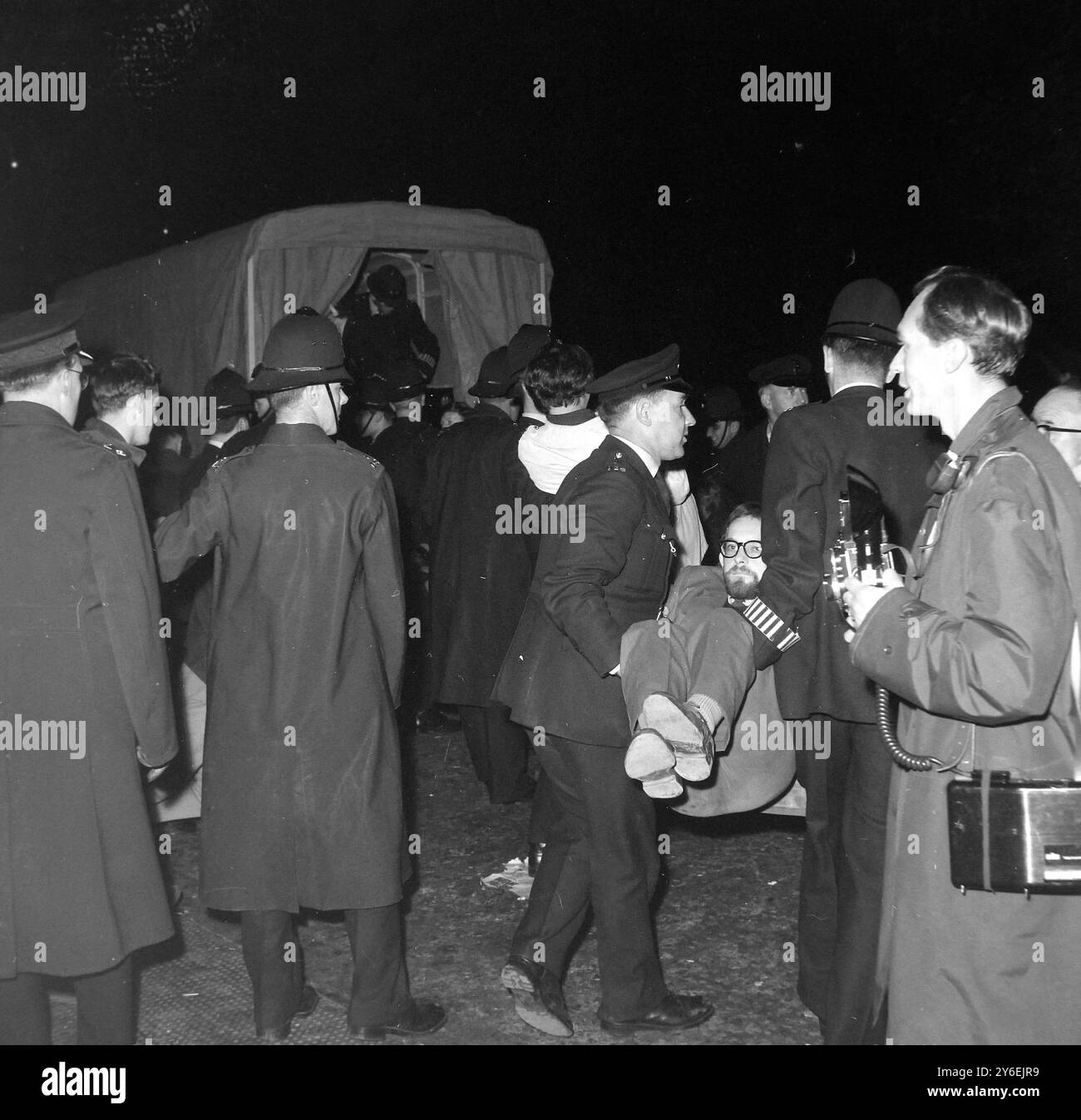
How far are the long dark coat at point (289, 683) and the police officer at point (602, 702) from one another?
51 cm

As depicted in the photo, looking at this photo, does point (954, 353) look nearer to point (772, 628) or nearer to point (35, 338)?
point (772, 628)

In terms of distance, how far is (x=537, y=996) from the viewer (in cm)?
371

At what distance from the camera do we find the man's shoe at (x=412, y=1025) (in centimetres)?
363

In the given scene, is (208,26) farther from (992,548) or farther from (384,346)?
(992,548)

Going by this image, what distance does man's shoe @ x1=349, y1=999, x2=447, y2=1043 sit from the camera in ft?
11.9

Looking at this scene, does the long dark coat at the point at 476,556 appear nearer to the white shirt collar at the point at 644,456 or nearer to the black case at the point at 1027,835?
the white shirt collar at the point at 644,456

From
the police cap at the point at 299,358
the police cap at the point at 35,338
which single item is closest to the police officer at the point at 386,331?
the police cap at the point at 299,358

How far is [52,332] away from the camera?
10.3 feet

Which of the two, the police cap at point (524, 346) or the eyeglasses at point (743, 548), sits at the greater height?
the police cap at point (524, 346)

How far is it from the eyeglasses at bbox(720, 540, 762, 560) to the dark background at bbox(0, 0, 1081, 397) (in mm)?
6427
